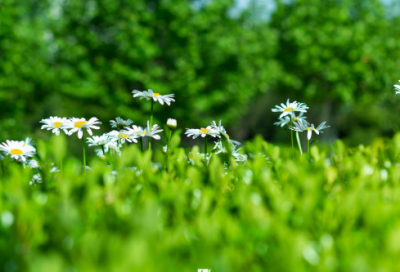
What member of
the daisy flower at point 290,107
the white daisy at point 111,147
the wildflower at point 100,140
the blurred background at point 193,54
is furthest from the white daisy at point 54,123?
the blurred background at point 193,54

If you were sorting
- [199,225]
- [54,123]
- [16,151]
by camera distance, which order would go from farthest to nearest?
1. [54,123]
2. [16,151]
3. [199,225]

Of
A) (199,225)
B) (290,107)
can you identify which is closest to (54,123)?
(290,107)

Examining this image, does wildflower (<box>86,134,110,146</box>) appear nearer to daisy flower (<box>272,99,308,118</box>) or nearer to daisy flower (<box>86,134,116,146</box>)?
daisy flower (<box>86,134,116,146</box>)

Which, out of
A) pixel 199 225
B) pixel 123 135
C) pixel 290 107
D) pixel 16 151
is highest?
pixel 290 107

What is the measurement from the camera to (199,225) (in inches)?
52.7

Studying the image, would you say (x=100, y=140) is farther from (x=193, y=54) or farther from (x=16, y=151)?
(x=193, y=54)

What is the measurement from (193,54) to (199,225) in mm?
13174

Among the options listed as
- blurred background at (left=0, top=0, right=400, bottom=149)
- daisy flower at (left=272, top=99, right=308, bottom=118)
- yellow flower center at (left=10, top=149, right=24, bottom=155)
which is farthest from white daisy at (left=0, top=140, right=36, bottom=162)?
blurred background at (left=0, top=0, right=400, bottom=149)

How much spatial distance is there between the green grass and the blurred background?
1046 centimetres

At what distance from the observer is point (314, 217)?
1.57 meters

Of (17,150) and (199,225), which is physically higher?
(17,150)

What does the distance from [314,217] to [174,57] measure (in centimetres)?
1469

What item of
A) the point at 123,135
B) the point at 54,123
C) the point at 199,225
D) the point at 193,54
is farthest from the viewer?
the point at 193,54

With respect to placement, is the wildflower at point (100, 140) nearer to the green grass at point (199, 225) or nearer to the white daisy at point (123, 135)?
the white daisy at point (123, 135)
